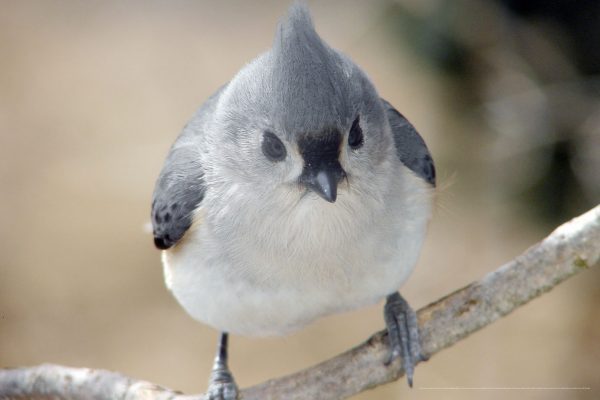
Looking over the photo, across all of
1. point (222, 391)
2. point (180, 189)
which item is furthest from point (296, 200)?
point (222, 391)

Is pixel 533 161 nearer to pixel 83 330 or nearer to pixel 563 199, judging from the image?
pixel 563 199

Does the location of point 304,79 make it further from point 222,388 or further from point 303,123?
point 222,388

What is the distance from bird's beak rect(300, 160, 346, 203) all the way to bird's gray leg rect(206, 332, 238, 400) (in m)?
0.48

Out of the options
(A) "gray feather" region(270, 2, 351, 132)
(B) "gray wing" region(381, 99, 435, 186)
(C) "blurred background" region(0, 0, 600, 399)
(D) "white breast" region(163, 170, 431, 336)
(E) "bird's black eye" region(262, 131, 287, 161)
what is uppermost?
(C) "blurred background" region(0, 0, 600, 399)

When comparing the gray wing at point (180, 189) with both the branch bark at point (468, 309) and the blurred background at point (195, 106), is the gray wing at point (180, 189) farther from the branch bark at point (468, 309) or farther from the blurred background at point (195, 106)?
the blurred background at point (195, 106)

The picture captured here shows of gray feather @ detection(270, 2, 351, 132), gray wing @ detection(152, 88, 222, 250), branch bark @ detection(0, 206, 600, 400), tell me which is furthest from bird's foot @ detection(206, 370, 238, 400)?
gray feather @ detection(270, 2, 351, 132)

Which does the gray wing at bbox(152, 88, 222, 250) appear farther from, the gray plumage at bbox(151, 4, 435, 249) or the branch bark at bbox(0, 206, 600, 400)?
the branch bark at bbox(0, 206, 600, 400)

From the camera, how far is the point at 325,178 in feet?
3.61

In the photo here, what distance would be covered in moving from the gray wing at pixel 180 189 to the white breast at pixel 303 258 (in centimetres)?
4

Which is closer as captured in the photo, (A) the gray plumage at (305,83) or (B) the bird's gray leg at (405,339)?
(A) the gray plumage at (305,83)

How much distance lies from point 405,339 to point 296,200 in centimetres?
33

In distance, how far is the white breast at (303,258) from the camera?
4.02 feet

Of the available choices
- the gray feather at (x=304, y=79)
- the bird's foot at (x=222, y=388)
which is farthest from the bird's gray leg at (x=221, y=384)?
the gray feather at (x=304, y=79)

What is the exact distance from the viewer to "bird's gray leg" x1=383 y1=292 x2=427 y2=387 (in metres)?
1.33
